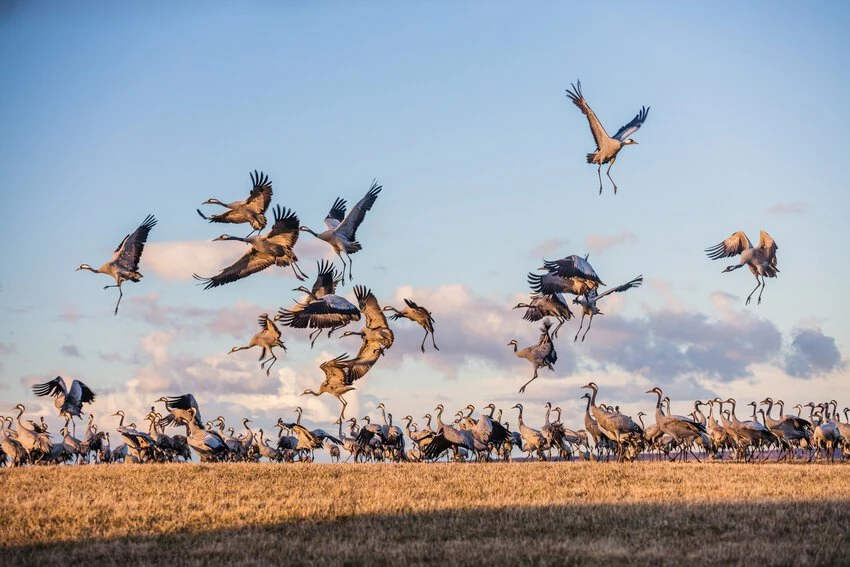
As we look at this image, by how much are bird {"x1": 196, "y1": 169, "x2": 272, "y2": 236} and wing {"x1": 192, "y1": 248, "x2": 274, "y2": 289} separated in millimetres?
840

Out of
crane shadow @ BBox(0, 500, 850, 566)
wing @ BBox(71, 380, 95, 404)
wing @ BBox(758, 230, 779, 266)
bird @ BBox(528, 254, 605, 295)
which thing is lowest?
crane shadow @ BBox(0, 500, 850, 566)

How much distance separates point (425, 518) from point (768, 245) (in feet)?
61.6

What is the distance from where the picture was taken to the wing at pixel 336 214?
1105 inches

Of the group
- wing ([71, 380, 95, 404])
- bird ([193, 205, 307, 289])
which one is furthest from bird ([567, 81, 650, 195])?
wing ([71, 380, 95, 404])

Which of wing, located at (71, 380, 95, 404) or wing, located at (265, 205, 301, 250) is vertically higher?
wing, located at (265, 205, 301, 250)

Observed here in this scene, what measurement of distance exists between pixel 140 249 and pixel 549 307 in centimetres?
1136

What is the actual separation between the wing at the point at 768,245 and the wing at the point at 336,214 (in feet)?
39.6

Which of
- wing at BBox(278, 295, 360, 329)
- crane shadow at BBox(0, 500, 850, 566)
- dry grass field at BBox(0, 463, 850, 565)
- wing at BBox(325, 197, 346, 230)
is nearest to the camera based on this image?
crane shadow at BBox(0, 500, 850, 566)

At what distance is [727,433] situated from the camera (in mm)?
29984

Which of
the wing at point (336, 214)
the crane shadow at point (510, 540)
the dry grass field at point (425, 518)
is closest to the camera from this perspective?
the crane shadow at point (510, 540)

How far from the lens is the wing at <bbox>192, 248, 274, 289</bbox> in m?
26.8

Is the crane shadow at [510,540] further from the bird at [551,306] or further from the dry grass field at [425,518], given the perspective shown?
the bird at [551,306]

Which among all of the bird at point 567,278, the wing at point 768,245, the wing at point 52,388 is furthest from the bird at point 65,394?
the wing at point 768,245

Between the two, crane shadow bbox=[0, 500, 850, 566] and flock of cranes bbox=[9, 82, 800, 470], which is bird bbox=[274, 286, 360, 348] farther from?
crane shadow bbox=[0, 500, 850, 566]
